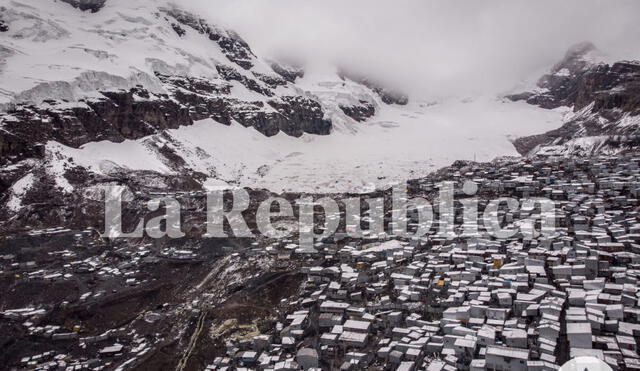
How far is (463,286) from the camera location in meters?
34.9

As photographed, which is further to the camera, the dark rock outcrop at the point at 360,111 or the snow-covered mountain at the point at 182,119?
the dark rock outcrop at the point at 360,111

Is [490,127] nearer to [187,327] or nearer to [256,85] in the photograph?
[256,85]

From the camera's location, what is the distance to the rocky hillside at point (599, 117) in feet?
278

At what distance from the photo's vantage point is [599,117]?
9975cm

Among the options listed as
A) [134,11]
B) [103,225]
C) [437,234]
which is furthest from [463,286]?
[134,11]

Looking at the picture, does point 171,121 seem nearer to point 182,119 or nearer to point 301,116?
point 182,119

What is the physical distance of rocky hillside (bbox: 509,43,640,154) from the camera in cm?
8488

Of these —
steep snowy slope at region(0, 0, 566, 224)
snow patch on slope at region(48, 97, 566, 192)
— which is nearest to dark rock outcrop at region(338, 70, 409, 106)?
steep snowy slope at region(0, 0, 566, 224)

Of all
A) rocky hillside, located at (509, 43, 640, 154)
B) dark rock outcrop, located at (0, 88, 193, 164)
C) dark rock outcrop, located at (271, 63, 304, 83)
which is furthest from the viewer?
dark rock outcrop, located at (271, 63, 304, 83)

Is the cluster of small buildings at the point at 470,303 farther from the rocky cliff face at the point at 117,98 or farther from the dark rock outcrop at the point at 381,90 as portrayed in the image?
the dark rock outcrop at the point at 381,90

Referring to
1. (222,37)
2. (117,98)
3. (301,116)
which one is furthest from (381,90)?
(117,98)

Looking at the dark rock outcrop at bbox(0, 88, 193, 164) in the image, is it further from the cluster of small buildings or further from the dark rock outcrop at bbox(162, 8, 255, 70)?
the cluster of small buildings

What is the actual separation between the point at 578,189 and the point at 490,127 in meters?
85.7

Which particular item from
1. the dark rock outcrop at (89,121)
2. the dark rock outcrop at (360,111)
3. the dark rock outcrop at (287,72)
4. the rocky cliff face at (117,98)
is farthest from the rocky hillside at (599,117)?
the dark rock outcrop at (287,72)
